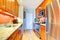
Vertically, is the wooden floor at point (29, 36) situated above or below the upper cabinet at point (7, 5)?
below

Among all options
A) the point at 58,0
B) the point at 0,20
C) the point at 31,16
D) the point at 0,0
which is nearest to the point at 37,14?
the point at 31,16

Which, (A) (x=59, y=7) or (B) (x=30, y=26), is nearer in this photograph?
(A) (x=59, y=7)

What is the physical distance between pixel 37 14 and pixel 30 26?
2.29 m

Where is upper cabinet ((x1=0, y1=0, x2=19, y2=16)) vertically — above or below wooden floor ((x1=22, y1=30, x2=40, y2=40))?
above

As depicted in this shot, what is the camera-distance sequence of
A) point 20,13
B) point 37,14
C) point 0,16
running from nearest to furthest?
point 0,16
point 20,13
point 37,14

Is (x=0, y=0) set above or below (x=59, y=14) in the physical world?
above

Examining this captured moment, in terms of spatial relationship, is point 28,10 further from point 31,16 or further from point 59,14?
point 59,14

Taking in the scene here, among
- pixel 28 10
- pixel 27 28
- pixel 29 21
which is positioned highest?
pixel 28 10

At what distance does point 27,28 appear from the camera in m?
11.4

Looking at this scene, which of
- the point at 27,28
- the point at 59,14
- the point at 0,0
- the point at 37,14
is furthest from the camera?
the point at 27,28

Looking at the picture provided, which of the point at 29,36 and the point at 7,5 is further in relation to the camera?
the point at 29,36

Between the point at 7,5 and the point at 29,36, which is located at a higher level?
the point at 7,5

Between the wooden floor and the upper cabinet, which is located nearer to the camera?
the upper cabinet

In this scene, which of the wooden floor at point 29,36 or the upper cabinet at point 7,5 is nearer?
the upper cabinet at point 7,5
